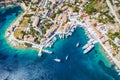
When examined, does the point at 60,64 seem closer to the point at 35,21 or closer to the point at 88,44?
the point at 88,44

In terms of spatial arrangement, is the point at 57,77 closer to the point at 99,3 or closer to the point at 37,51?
the point at 37,51

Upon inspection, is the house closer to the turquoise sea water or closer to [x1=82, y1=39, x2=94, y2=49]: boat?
the turquoise sea water

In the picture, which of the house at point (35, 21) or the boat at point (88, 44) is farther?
the house at point (35, 21)

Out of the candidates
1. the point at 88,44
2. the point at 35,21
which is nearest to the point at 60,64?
the point at 88,44

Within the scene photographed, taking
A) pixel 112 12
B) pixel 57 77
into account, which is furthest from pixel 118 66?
pixel 112 12

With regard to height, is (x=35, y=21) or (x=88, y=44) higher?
(x=35, y=21)

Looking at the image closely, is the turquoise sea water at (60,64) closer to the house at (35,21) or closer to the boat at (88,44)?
the boat at (88,44)

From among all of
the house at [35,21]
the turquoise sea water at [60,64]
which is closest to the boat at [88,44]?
the turquoise sea water at [60,64]

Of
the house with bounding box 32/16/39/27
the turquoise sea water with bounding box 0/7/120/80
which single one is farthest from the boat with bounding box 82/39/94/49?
the house with bounding box 32/16/39/27
